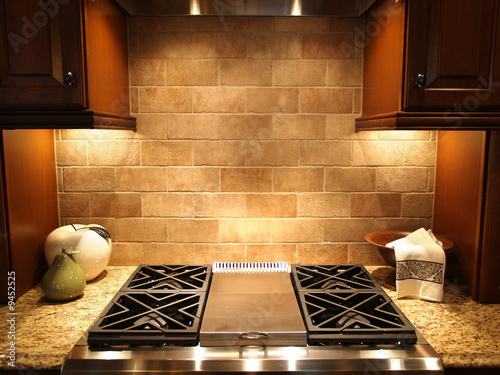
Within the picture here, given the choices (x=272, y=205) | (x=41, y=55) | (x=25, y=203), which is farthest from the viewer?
(x=272, y=205)

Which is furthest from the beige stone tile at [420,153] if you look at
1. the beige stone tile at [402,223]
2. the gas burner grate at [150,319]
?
the gas burner grate at [150,319]

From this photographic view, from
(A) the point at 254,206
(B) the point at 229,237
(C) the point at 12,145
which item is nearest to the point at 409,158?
(A) the point at 254,206

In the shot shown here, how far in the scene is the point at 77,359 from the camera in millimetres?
1102

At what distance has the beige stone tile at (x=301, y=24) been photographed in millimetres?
1719

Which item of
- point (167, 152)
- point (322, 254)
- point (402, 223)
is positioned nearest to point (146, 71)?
point (167, 152)

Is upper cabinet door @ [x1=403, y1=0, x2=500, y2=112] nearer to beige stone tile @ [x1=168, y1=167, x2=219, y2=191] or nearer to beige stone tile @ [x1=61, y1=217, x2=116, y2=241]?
beige stone tile @ [x1=168, y1=167, x2=219, y2=191]

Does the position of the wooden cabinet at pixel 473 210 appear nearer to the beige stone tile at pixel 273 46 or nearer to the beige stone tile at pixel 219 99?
the beige stone tile at pixel 273 46

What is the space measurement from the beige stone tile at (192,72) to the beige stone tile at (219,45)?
4cm

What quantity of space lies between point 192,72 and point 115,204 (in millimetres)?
720

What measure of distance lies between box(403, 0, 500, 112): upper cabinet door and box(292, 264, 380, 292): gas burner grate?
72cm

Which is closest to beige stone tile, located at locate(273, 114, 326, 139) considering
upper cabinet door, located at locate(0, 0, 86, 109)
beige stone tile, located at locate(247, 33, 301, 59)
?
beige stone tile, located at locate(247, 33, 301, 59)

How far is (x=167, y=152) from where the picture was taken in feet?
5.85

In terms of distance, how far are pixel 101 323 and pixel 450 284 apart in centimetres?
142

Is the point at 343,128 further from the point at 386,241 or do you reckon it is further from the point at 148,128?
the point at 148,128
